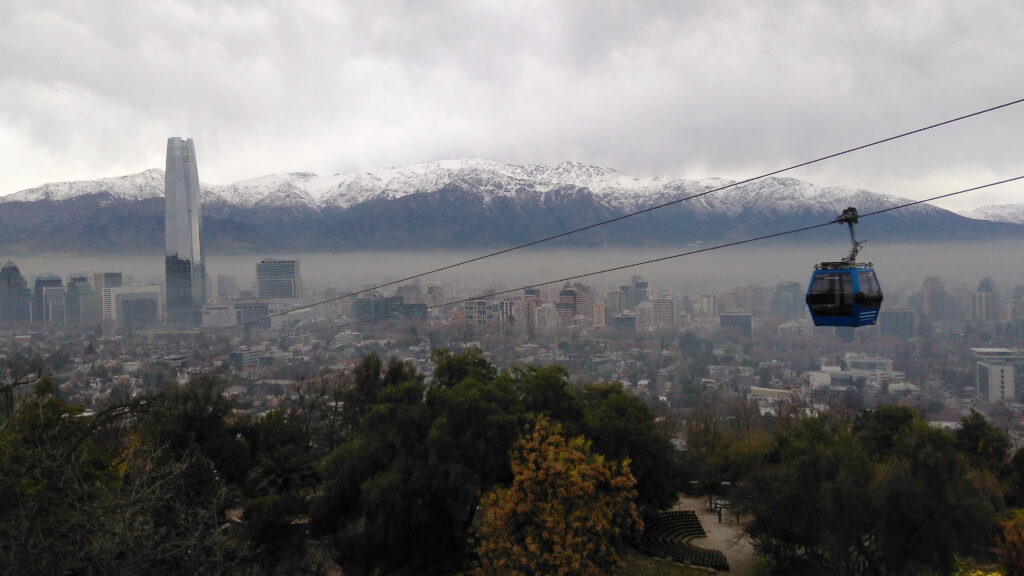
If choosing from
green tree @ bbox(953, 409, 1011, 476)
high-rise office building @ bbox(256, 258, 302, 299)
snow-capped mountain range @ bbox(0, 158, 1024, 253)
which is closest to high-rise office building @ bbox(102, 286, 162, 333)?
high-rise office building @ bbox(256, 258, 302, 299)

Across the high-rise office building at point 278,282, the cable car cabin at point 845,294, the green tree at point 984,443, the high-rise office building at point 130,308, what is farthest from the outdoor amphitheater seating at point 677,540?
the high-rise office building at point 130,308

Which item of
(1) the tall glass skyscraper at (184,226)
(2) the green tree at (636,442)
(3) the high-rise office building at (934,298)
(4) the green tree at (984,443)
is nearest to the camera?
(2) the green tree at (636,442)

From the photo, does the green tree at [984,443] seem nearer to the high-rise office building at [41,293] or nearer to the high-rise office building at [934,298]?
the high-rise office building at [934,298]

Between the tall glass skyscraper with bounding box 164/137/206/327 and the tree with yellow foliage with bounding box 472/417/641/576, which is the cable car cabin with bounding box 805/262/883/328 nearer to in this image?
the tree with yellow foliage with bounding box 472/417/641/576

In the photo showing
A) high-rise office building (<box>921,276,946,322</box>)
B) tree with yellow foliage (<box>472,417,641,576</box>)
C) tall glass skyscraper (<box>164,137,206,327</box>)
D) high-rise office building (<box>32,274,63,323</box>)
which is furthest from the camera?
tall glass skyscraper (<box>164,137,206,327</box>)

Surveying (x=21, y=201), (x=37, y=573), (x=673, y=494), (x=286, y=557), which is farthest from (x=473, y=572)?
(x=21, y=201)

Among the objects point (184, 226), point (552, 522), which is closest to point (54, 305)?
point (184, 226)
